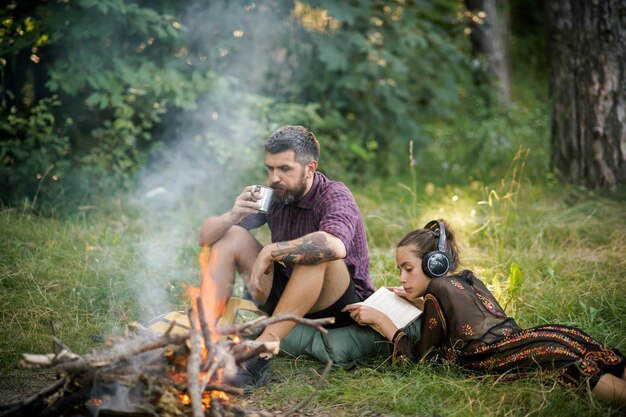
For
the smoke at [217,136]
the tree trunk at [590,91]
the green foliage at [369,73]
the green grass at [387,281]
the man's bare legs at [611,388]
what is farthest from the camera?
the green foliage at [369,73]

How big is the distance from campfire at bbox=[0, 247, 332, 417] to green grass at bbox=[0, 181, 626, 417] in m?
0.55

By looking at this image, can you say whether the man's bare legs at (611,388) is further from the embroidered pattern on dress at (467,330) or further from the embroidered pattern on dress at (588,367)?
the embroidered pattern on dress at (467,330)

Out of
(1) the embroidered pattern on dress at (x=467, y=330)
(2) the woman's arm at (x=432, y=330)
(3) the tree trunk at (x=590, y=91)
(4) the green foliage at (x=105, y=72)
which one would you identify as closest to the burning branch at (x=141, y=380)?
(2) the woman's arm at (x=432, y=330)

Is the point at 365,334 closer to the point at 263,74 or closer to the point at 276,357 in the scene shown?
the point at 276,357

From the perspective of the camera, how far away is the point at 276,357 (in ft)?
12.8

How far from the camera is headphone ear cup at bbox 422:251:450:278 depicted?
3498 mm

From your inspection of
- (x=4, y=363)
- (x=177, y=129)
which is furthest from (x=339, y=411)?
(x=177, y=129)

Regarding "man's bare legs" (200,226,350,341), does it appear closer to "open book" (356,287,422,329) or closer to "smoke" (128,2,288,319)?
"open book" (356,287,422,329)

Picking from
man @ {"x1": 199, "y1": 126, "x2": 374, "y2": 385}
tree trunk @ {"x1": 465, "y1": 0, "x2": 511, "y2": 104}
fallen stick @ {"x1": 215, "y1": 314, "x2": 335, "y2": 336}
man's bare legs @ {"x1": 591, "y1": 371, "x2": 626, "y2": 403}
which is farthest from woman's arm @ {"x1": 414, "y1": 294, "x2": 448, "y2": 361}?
tree trunk @ {"x1": 465, "y1": 0, "x2": 511, "y2": 104}

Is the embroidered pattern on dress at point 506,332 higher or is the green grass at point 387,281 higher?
the embroidered pattern on dress at point 506,332

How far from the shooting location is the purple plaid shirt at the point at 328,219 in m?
3.66

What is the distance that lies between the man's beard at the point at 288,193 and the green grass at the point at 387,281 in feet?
3.12

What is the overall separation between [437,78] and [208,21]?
297 cm

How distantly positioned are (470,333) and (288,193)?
129 cm
